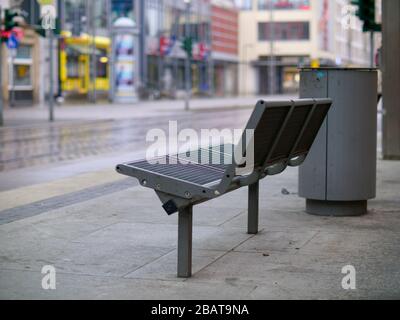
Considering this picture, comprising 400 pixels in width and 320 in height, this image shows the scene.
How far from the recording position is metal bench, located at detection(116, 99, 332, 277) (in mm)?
6078

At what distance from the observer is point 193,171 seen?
Answer: 264 inches

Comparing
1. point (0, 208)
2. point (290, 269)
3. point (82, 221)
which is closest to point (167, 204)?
point (290, 269)

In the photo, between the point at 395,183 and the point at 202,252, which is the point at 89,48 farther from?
the point at 202,252

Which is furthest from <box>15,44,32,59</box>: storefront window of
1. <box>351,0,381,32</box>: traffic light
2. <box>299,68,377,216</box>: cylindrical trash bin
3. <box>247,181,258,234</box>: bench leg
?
<box>247,181,258,234</box>: bench leg

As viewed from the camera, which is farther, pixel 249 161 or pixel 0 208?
pixel 0 208

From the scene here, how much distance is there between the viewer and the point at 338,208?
9.11 m

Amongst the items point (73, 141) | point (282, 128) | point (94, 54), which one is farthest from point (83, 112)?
point (282, 128)

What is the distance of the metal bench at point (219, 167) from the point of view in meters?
6.08

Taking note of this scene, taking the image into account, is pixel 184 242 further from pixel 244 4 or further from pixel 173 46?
pixel 244 4

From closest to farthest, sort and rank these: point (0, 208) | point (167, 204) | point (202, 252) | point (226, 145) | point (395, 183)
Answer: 1. point (167, 204)
2. point (202, 252)
3. point (226, 145)
4. point (0, 208)
5. point (395, 183)

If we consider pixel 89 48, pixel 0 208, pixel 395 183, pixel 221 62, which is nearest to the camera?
pixel 0 208

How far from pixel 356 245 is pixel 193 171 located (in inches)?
67.3

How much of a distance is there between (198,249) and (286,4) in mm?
102264
